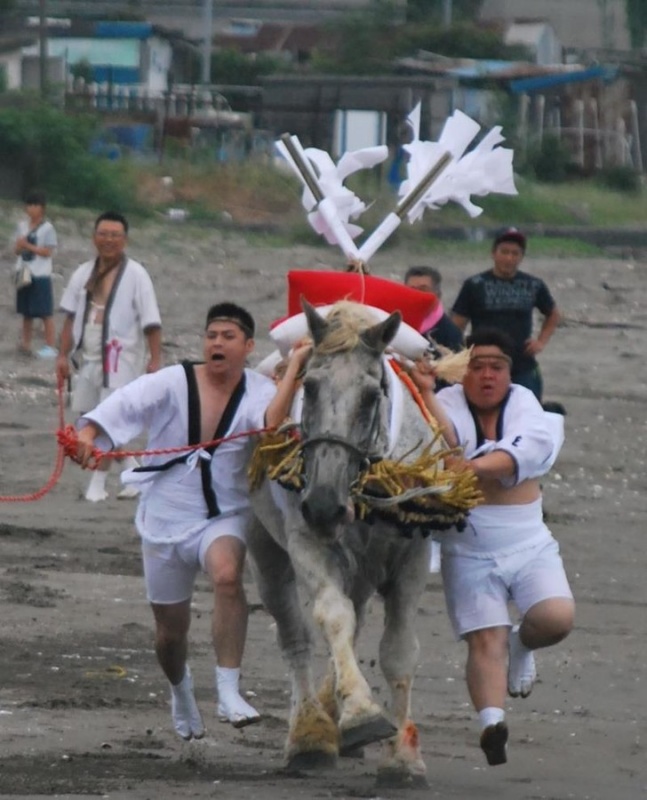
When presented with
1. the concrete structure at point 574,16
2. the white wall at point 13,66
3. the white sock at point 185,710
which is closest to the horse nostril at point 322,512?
the white sock at point 185,710

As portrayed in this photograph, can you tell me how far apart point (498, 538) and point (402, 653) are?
55 cm

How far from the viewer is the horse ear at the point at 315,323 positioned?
24.4 feet

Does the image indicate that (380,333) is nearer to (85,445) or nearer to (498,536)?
(498,536)

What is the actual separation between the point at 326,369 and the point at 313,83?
45.8m

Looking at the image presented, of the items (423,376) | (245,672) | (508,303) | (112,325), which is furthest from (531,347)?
(423,376)

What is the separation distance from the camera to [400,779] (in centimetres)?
754

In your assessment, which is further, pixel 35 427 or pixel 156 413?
pixel 35 427

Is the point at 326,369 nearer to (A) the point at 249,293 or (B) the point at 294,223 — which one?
(A) the point at 249,293

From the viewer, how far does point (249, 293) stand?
26.3m

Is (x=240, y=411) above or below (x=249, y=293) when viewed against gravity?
above

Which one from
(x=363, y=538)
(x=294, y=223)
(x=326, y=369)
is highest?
(x=326, y=369)

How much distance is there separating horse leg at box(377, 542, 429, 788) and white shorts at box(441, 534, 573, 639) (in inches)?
6.3

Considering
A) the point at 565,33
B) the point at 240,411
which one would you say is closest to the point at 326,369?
the point at 240,411

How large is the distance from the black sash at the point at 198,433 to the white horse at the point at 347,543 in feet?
0.61
